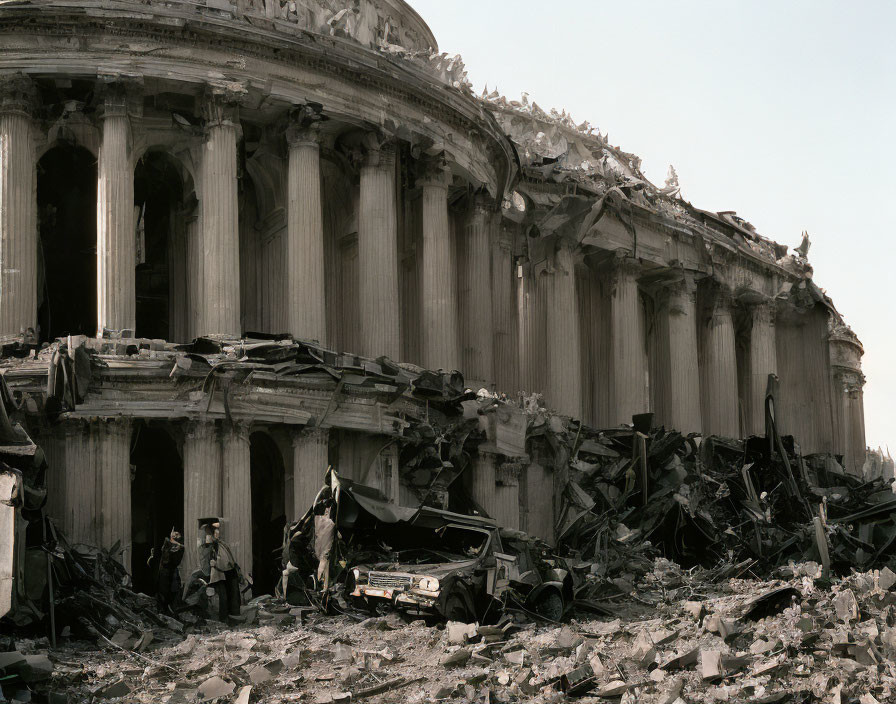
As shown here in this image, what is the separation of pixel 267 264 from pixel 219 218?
6123 millimetres

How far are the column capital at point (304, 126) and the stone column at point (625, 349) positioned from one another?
19.8m

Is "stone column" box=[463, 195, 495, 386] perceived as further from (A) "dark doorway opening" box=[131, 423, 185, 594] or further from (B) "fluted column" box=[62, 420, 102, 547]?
(B) "fluted column" box=[62, 420, 102, 547]

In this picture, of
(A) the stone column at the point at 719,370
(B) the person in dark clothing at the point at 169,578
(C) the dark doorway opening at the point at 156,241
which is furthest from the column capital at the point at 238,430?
(A) the stone column at the point at 719,370

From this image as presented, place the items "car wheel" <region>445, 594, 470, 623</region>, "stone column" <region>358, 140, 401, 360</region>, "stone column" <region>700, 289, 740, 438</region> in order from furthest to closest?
"stone column" <region>700, 289, 740, 438</region> < "stone column" <region>358, 140, 401, 360</region> < "car wheel" <region>445, 594, 470, 623</region>

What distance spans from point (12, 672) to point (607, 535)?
23.2 m

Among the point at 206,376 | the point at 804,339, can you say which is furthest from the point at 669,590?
the point at 804,339

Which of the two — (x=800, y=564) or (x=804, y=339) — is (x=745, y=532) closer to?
(x=800, y=564)

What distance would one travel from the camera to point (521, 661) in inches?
1113

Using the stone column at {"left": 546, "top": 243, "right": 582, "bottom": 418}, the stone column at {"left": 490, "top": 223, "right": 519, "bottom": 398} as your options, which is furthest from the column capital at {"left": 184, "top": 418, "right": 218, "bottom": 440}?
the stone column at {"left": 546, "top": 243, "right": 582, "bottom": 418}

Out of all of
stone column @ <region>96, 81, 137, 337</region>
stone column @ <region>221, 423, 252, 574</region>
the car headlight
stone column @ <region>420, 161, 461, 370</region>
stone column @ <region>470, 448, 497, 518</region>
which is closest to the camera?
the car headlight

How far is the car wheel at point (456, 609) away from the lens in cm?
3236

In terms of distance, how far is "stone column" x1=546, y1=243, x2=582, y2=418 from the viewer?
209ft

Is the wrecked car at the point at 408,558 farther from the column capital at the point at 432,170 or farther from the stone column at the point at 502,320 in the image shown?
the stone column at the point at 502,320

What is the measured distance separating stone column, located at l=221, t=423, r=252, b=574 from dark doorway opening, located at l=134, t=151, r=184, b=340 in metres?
10.6
